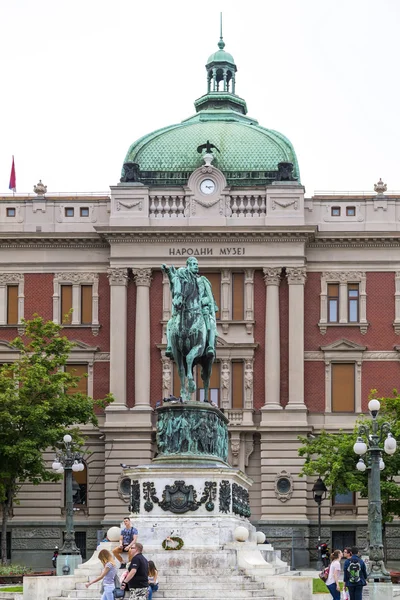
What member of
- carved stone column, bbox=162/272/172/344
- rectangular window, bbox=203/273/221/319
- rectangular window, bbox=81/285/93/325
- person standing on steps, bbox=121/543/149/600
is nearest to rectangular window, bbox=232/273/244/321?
rectangular window, bbox=203/273/221/319

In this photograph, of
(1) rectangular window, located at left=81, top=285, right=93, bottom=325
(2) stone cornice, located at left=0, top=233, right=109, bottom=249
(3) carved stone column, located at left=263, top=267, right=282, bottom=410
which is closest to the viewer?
(3) carved stone column, located at left=263, top=267, right=282, bottom=410

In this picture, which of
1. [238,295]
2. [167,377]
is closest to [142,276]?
[238,295]

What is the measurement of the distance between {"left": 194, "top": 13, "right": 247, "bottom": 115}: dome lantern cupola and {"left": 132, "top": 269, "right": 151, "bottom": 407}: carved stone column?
472 inches

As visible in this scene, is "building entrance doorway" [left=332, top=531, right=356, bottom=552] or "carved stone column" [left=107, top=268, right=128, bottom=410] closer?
"building entrance doorway" [left=332, top=531, right=356, bottom=552]

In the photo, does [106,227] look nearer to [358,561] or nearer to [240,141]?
[240,141]

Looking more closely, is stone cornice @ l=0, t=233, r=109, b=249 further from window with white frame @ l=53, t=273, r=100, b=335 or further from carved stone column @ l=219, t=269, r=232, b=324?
carved stone column @ l=219, t=269, r=232, b=324

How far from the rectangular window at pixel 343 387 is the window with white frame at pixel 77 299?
12.1 meters

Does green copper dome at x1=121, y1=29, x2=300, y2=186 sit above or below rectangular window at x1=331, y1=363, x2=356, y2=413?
above

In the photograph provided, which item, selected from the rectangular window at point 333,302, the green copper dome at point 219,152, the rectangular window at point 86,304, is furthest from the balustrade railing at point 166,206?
the rectangular window at point 333,302

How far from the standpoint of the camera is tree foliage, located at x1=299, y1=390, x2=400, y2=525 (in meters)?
69.4

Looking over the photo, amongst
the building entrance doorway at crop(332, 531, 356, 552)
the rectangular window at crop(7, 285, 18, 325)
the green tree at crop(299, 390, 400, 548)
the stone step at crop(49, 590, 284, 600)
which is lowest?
the building entrance doorway at crop(332, 531, 356, 552)

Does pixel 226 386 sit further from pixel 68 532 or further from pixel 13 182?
pixel 68 532

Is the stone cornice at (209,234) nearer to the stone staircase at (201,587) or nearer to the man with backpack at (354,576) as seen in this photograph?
the stone staircase at (201,587)

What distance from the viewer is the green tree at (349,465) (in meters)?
69.4
